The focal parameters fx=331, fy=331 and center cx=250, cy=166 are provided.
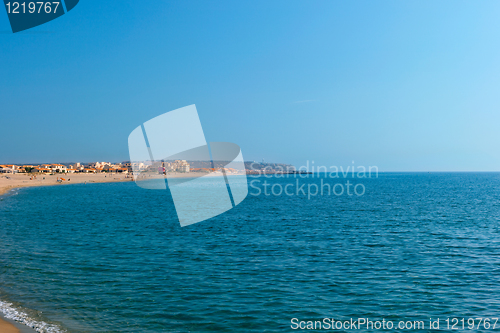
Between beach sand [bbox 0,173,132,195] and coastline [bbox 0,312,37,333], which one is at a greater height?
coastline [bbox 0,312,37,333]

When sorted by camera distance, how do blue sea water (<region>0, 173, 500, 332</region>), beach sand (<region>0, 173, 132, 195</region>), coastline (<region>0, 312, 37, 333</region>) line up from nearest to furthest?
coastline (<region>0, 312, 37, 333</region>) < blue sea water (<region>0, 173, 500, 332</region>) < beach sand (<region>0, 173, 132, 195</region>)

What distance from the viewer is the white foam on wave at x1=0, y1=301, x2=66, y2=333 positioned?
10142 mm

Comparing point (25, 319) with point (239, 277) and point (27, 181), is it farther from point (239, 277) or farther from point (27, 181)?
point (27, 181)

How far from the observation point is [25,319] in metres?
10.8

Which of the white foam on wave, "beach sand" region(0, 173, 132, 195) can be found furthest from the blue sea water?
"beach sand" region(0, 173, 132, 195)

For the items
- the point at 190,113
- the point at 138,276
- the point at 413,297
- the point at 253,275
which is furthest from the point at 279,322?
the point at 190,113

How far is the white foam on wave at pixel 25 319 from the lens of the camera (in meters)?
10.1

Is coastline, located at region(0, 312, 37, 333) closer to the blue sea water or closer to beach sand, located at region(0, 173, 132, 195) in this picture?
the blue sea water

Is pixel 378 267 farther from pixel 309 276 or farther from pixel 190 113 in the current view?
pixel 190 113

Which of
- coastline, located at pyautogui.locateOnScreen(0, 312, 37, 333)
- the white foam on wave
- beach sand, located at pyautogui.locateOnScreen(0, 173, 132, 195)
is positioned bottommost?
beach sand, located at pyautogui.locateOnScreen(0, 173, 132, 195)

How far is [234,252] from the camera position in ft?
68.5

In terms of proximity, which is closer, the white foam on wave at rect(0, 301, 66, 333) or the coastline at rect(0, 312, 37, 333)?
the coastline at rect(0, 312, 37, 333)

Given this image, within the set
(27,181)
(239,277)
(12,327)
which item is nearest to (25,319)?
(12,327)

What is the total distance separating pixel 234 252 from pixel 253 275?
16.5ft
